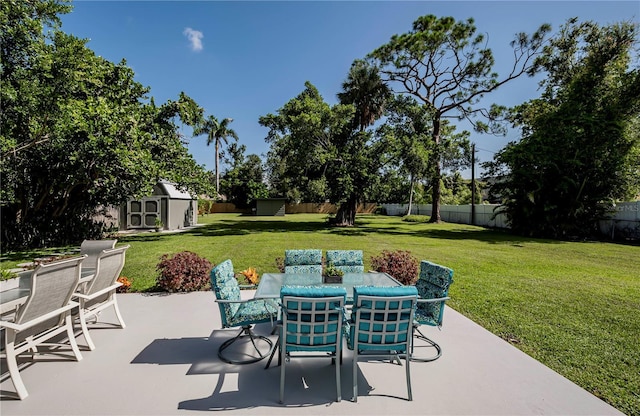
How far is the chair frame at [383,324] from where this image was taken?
2.68m

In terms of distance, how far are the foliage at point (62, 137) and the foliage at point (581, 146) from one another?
58.1 ft

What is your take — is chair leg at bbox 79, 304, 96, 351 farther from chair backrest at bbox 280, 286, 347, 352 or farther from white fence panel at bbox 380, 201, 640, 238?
white fence panel at bbox 380, 201, 640, 238

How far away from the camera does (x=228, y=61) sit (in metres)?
11.2

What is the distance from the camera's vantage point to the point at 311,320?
2654 mm

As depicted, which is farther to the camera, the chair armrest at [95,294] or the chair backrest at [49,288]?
the chair armrest at [95,294]

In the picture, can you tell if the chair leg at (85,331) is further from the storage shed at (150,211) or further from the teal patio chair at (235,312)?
the storage shed at (150,211)

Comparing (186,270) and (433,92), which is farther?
(433,92)

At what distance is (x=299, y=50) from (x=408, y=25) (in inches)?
476

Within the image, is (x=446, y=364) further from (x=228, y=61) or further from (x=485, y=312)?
(x=228, y=61)

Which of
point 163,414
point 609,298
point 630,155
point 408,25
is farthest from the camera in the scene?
point 408,25

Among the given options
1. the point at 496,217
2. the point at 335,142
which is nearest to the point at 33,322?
the point at 335,142

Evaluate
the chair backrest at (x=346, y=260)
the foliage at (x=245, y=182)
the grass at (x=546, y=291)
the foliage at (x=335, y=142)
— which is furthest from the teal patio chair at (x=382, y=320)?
the foliage at (x=245, y=182)

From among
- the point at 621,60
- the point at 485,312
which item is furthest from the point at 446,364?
the point at 621,60

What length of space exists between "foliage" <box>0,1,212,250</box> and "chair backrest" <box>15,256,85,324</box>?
7.68 m
